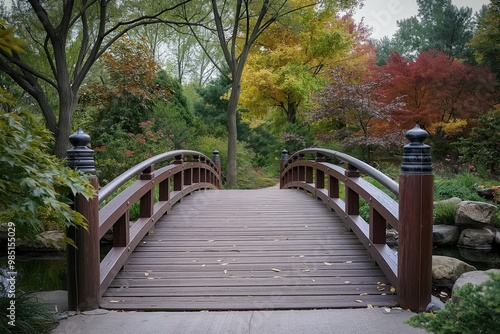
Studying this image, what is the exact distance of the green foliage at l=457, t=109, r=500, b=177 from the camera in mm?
14656

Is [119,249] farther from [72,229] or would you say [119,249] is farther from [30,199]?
[30,199]

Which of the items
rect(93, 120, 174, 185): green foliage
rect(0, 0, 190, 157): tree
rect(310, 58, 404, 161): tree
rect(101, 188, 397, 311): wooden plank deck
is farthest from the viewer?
rect(310, 58, 404, 161): tree

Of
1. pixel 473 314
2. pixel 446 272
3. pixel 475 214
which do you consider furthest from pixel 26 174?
pixel 475 214

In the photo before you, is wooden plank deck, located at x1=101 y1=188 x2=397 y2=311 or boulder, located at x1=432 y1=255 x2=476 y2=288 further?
boulder, located at x1=432 y1=255 x2=476 y2=288

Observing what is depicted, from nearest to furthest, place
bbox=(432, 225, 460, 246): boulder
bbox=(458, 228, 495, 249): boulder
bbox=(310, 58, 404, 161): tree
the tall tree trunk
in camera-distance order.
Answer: bbox=(458, 228, 495, 249): boulder, bbox=(432, 225, 460, 246): boulder, bbox=(310, 58, 404, 161): tree, the tall tree trunk

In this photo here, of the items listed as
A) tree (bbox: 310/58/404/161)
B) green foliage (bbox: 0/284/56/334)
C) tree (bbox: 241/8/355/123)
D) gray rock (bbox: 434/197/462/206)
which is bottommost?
gray rock (bbox: 434/197/462/206)

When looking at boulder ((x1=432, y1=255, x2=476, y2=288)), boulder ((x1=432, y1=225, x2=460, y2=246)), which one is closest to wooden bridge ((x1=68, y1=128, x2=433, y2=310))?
boulder ((x1=432, y1=255, x2=476, y2=288))

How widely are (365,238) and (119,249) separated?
247cm

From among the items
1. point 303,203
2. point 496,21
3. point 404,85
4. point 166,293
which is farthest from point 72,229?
point 496,21

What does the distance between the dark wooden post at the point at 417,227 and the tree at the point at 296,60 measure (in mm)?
15737

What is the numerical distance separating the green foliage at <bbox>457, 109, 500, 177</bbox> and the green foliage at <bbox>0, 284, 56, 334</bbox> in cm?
1417

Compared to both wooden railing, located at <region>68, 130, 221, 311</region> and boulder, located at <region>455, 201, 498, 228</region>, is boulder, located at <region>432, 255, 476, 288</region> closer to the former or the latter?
wooden railing, located at <region>68, 130, 221, 311</region>

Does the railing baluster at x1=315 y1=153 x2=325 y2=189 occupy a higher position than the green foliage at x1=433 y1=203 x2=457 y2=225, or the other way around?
the railing baluster at x1=315 y1=153 x2=325 y2=189

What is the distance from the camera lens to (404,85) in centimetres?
1633
